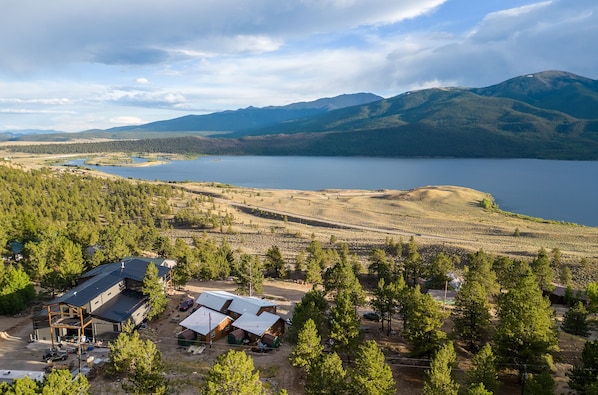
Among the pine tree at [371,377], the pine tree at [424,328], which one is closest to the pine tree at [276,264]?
the pine tree at [424,328]

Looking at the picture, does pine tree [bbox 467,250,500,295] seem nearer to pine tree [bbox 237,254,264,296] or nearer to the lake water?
pine tree [bbox 237,254,264,296]

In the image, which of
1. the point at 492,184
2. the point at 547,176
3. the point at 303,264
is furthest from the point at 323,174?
the point at 303,264

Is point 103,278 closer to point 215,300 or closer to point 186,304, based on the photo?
point 186,304

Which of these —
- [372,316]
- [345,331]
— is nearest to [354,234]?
[372,316]

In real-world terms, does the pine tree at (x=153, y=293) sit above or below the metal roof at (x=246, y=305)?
above

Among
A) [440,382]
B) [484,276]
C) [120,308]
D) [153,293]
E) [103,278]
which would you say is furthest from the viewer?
[484,276]

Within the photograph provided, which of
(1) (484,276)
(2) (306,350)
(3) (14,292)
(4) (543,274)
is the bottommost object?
(4) (543,274)

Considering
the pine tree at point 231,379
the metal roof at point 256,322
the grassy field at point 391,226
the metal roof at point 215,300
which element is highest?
the pine tree at point 231,379

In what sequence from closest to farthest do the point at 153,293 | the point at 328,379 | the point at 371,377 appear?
the point at 371,377
the point at 328,379
the point at 153,293

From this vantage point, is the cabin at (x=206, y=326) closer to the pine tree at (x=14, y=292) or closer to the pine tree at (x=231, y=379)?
the pine tree at (x=231, y=379)
